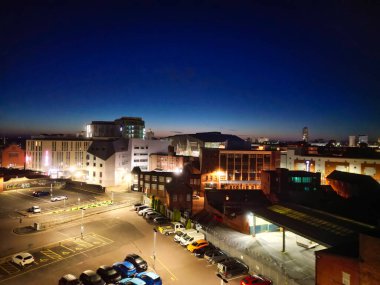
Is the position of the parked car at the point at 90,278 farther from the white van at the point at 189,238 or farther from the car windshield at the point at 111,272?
the white van at the point at 189,238

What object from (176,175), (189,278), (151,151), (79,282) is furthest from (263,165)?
(79,282)

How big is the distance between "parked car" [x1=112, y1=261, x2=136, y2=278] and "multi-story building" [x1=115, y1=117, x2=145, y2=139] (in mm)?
109919

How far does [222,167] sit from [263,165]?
9.39m

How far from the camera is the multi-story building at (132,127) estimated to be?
126750mm

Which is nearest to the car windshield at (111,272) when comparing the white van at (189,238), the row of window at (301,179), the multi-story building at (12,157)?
the white van at (189,238)

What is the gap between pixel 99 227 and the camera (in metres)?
28.5

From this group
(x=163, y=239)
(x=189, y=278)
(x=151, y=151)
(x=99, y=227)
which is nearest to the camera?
(x=189, y=278)

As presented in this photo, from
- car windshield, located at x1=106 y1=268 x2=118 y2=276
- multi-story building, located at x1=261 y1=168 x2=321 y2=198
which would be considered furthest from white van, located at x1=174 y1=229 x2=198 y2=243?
multi-story building, located at x1=261 y1=168 x2=321 y2=198

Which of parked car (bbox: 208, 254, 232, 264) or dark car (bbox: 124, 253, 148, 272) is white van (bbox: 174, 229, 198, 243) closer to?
parked car (bbox: 208, 254, 232, 264)

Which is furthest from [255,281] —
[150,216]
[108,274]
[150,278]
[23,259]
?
[150,216]

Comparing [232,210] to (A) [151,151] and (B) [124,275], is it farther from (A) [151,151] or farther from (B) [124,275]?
(A) [151,151]

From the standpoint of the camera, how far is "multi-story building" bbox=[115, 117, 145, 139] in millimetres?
126750

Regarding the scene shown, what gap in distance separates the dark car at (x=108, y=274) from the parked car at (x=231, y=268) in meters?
7.08

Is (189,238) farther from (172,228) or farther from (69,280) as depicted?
(69,280)
